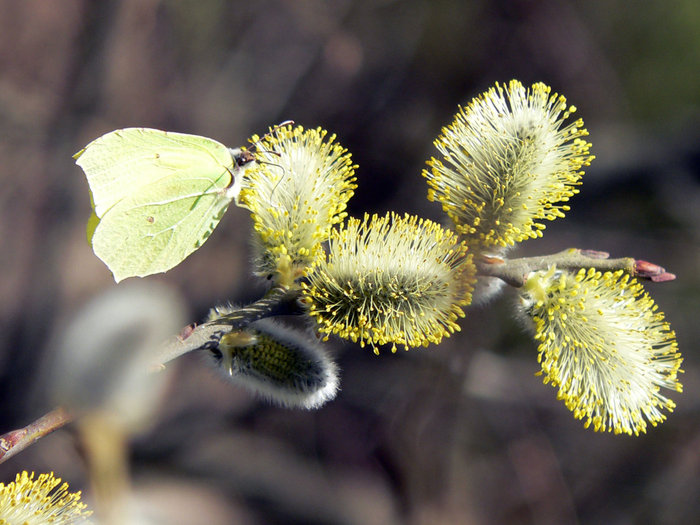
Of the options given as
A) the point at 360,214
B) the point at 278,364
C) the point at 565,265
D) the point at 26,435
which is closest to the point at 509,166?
the point at 565,265

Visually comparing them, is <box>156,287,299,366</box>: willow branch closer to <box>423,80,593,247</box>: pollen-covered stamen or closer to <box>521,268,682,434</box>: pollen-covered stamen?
<box>423,80,593,247</box>: pollen-covered stamen

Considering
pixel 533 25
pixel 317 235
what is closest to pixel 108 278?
pixel 317 235

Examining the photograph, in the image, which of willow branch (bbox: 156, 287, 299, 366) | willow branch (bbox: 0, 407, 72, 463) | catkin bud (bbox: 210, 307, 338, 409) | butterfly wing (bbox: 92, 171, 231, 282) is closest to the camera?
willow branch (bbox: 0, 407, 72, 463)

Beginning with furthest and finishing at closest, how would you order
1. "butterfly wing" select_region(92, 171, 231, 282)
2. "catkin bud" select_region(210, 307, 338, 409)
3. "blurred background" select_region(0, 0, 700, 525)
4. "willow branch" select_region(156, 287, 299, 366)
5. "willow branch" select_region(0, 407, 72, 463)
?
"blurred background" select_region(0, 0, 700, 525) → "butterfly wing" select_region(92, 171, 231, 282) → "catkin bud" select_region(210, 307, 338, 409) → "willow branch" select_region(156, 287, 299, 366) → "willow branch" select_region(0, 407, 72, 463)

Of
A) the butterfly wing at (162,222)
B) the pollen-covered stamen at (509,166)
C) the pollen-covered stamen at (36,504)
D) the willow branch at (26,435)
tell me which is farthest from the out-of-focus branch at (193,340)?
the pollen-covered stamen at (509,166)

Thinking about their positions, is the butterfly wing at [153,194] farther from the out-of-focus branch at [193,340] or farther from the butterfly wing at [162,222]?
the out-of-focus branch at [193,340]

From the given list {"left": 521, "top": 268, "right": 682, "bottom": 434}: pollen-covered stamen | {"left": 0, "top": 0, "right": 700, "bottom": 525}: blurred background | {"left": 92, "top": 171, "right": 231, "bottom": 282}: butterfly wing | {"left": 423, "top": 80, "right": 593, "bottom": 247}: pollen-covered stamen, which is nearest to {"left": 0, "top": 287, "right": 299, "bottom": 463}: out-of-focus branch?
{"left": 92, "top": 171, "right": 231, "bottom": 282}: butterfly wing

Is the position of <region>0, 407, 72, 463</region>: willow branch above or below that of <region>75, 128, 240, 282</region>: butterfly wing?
below

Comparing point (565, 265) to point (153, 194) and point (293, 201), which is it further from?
point (153, 194)
